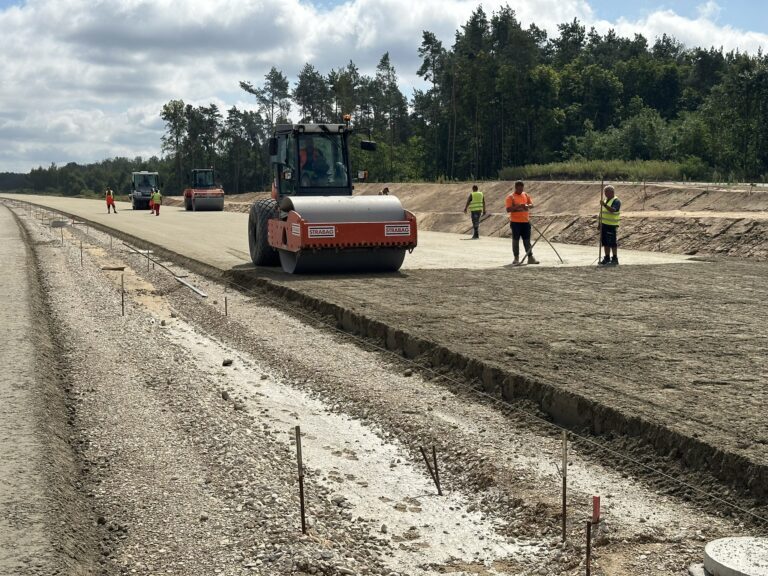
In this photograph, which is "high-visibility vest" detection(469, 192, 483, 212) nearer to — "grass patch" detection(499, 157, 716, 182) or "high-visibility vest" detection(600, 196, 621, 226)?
"high-visibility vest" detection(600, 196, 621, 226)

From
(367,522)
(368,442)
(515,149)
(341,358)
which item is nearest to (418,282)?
(341,358)

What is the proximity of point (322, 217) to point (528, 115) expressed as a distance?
191 ft

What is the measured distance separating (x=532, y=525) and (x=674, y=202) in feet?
90.2

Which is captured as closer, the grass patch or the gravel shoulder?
the gravel shoulder

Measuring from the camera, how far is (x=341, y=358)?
33.3ft

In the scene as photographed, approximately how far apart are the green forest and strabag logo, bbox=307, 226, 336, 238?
2478 mm

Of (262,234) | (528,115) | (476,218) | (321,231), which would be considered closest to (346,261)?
(321,231)

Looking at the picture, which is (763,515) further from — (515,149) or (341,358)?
(515,149)

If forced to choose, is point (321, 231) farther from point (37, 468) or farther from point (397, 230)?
point (37, 468)

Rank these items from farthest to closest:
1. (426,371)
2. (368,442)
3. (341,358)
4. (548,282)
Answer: (548,282), (341,358), (426,371), (368,442)

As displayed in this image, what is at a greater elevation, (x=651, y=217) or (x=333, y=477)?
(x=651, y=217)

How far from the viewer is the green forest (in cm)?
4794

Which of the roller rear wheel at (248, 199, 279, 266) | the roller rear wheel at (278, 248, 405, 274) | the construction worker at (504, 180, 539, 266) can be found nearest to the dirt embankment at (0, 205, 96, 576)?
the roller rear wheel at (278, 248, 405, 274)

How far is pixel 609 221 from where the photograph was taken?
59.0 feet
